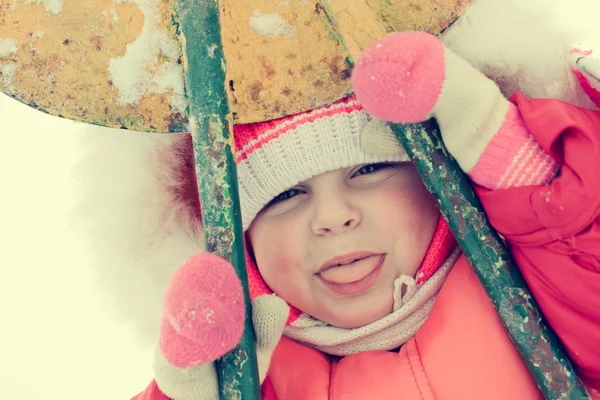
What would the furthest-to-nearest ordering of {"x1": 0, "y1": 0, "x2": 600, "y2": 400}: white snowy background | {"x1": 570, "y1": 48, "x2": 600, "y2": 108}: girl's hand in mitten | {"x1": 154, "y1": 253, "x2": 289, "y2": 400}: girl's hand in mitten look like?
{"x1": 0, "y1": 0, "x2": 600, "y2": 400}: white snowy background
{"x1": 570, "y1": 48, "x2": 600, "y2": 108}: girl's hand in mitten
{"x1": 154, "y1": 253, "x2": 289, "y2": 400}: girl's hand in mitten

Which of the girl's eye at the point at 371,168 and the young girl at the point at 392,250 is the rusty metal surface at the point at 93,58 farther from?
the girl's eye at the point at 371,168

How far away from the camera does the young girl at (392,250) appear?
58 centimetres

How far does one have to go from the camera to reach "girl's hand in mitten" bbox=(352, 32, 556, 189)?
577 mm

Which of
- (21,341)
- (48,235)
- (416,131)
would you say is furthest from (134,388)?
(416,131)

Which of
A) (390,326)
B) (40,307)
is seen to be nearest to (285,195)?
(390,326)

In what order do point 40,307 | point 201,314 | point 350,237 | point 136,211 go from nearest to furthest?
point 201,314
point 350,237
point 136,211
point 40,307

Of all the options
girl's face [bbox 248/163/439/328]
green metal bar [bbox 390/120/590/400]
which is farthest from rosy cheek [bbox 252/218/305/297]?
green metal bar [bbox 390/120/590/400]

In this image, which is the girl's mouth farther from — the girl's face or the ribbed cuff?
the ribbed cuff

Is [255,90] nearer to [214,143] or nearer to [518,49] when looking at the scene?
[214,143]

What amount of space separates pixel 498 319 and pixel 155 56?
0.49m

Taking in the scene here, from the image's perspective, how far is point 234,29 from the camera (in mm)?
720

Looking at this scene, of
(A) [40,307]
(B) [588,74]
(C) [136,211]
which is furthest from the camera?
(A) [40,307]

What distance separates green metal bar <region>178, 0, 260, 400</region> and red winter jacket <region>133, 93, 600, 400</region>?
0.20 m

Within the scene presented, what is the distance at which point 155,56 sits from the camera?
29.0 inches
